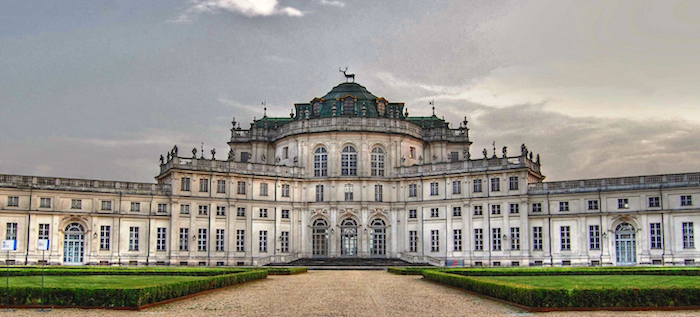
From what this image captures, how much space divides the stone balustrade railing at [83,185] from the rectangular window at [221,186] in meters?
4.86

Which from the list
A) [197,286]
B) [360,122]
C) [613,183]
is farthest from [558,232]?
[197,286]

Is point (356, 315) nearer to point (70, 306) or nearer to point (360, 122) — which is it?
point (70, 306)

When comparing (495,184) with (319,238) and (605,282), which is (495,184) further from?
(605,282)

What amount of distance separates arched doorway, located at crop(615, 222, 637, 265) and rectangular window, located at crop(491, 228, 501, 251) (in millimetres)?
11370

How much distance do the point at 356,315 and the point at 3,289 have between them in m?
13.2

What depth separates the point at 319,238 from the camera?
78.2 metres

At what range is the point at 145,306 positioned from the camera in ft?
87.7

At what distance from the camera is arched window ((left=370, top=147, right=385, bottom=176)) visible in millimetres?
79500

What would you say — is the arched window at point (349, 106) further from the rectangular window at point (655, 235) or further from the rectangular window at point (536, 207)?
the rectangular window at point (655, 235)

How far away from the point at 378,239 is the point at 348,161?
9.22m

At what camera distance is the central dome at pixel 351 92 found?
273ft

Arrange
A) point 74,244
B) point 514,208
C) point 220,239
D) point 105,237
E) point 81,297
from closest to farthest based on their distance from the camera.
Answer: point 81,297
point 74,244
point 105,237
point 514,208
point 220,239

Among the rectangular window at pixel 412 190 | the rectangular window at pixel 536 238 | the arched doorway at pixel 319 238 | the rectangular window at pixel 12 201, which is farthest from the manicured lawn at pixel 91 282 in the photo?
the rectangular window at pixel 412 190

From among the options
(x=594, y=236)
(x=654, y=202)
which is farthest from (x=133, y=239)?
A: (x=654, y=202)
